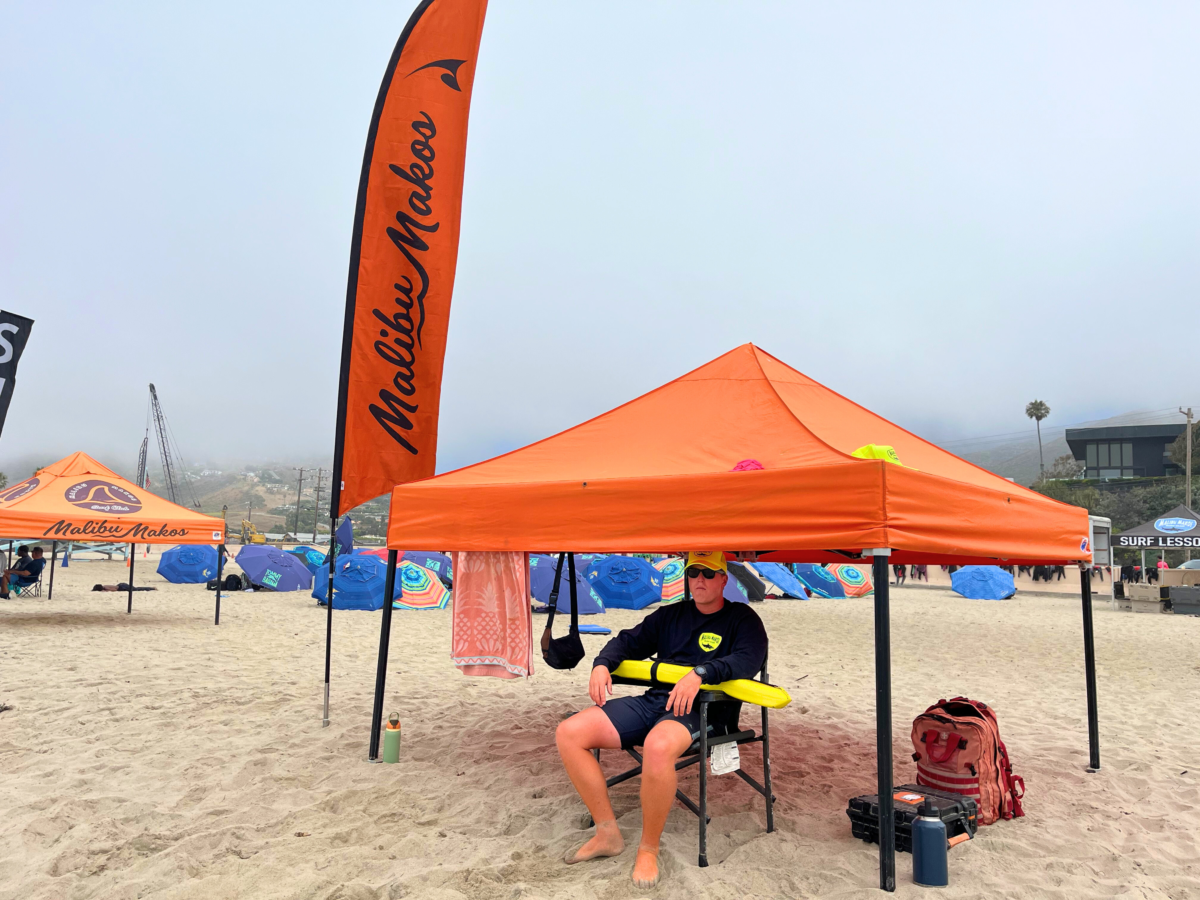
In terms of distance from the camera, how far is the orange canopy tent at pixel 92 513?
10594 mm

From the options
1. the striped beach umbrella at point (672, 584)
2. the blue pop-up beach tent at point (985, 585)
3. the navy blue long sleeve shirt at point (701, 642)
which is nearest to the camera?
the navy blue long sleeve shirt at point (701, 642)

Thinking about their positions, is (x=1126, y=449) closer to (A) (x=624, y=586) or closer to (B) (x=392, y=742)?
(A) (x=624, y=586)

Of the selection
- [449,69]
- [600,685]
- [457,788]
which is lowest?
[457,788]

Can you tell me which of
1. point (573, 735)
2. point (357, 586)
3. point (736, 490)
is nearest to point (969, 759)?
point (736, 490)

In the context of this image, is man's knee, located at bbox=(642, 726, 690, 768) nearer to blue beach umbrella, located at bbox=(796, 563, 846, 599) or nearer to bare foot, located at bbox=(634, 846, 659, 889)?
bare foot, located at bbox=(634, 846, 659, 889)

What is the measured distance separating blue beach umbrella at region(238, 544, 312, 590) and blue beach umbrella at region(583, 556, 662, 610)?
27.2 feet

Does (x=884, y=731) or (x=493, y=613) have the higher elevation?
(x=493, y=613)

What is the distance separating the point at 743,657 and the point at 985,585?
20.6m

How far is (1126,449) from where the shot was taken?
2489 inches

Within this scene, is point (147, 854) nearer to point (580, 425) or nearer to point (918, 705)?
point (580, 425)

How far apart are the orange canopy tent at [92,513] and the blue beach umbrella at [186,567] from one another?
9.59 metres

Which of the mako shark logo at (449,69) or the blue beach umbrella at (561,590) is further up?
the mako shark logo at (449,69)

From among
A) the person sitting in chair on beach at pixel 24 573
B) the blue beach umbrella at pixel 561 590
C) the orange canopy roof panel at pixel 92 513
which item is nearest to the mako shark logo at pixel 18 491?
the orange canopy roof panel at pixel 92 513

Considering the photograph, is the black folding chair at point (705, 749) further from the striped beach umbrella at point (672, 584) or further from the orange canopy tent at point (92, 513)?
the striped beach umbrella at point (672, 584)
